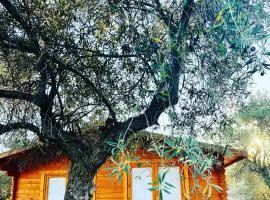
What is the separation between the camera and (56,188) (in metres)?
9.84

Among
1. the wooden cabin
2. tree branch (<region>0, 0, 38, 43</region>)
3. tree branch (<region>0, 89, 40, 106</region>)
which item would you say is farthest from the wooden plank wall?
tree branch (<region>0, 0, 38, 43</region>)

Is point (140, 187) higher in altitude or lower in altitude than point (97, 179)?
lower

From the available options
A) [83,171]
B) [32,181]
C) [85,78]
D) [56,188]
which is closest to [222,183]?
[56,188]

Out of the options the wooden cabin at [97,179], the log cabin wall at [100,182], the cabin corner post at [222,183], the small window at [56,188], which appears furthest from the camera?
the small window at [56,188]

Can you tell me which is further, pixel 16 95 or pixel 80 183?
pixel 80 183

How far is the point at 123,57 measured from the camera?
406cm

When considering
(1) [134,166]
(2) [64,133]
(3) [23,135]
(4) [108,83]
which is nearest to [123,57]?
(4) [108,83]

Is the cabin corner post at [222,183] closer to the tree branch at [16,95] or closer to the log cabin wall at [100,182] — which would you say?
the log cabin wall at [100,182]

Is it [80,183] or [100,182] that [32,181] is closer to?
[100,182]

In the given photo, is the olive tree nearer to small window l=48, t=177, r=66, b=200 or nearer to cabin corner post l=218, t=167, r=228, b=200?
small window l=48, t=177, r=66, b=200

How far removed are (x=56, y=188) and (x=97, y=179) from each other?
145cm

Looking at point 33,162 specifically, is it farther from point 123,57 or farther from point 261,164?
point 261,164

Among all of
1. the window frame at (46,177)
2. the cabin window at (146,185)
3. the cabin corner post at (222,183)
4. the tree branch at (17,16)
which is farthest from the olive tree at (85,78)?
the cabin corner post at (222,183)

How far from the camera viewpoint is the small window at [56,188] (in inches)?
384
